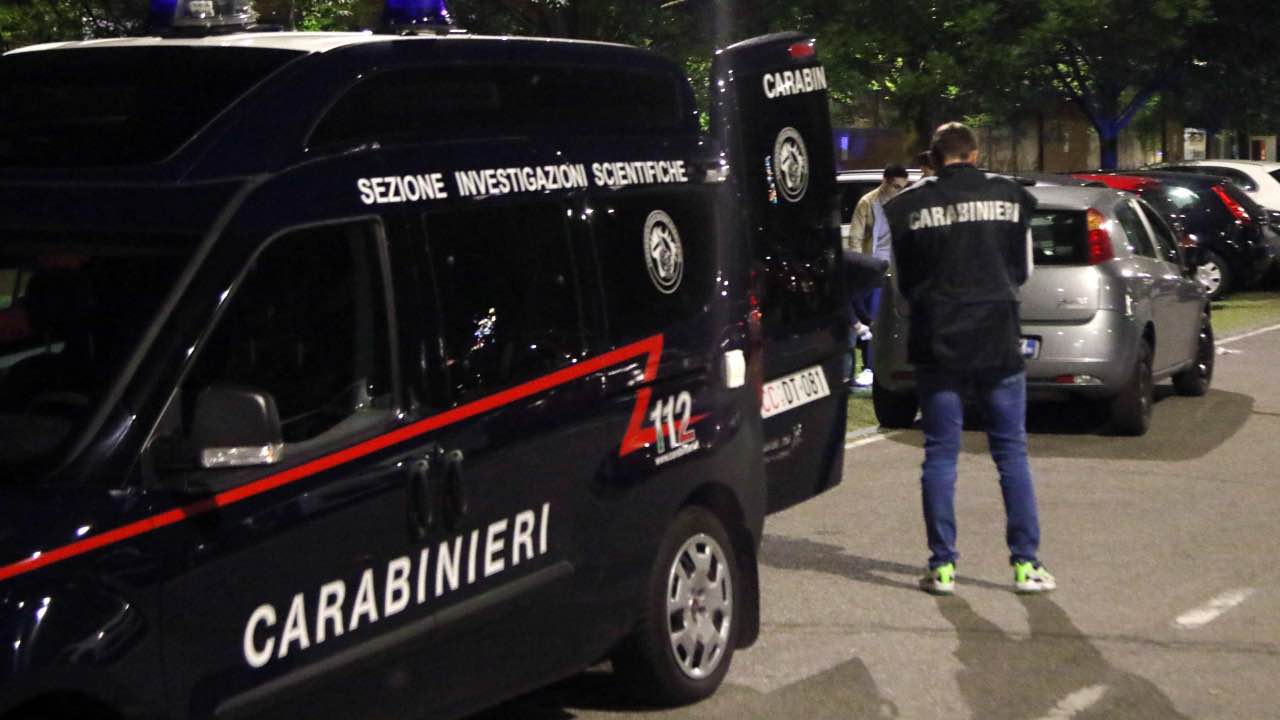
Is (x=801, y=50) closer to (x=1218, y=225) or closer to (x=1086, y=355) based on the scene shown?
(x=1086, y=355)

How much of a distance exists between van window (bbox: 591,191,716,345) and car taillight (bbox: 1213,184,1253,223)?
19.5 meters

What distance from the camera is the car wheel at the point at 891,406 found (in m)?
13.0

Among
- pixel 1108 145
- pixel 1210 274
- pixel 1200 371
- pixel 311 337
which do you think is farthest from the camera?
pixel 1108 145

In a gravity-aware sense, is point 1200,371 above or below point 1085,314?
below

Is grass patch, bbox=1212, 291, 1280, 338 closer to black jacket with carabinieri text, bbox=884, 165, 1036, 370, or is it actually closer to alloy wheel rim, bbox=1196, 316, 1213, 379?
alloy wheel rim, bbox=1196, 316, 1213, 379

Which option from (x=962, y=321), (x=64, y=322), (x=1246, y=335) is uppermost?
(x=64, y=322)

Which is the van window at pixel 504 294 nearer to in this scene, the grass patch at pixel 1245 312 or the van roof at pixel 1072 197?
the van roof at pixel 1072 197

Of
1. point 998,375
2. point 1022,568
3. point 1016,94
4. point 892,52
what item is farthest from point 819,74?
point 1016,94

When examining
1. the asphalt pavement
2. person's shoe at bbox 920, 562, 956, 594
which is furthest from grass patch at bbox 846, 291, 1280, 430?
person's shoe at bbox 920, 562, 956, 594

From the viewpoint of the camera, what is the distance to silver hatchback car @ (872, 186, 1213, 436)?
1216 cm

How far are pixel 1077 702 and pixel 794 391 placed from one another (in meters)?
1.63

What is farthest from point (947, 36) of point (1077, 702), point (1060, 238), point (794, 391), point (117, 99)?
point (117, 99)

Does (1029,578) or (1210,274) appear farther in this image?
(1210,274)

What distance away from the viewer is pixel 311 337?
4855 millimetres
